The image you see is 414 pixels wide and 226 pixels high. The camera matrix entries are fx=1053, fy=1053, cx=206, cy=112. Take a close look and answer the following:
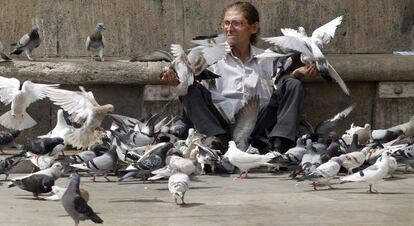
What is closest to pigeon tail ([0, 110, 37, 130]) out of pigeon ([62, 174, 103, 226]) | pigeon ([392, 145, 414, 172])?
pigeon ([392, 145, 414, 172])

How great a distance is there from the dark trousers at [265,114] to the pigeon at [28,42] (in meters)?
1.61

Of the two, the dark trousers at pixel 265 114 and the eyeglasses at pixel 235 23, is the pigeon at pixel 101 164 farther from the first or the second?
the eyeglasses at pixel 235 23

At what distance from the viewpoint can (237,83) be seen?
951cm

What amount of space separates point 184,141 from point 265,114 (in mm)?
868

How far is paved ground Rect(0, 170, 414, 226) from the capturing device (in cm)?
630

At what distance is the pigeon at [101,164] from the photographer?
8.00 m

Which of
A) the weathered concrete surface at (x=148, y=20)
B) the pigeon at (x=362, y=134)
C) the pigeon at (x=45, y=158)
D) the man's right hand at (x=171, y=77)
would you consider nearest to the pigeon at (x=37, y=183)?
the pigeon at (x=45, y=158)

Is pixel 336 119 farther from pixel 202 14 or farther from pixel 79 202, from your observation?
pixel 79 202

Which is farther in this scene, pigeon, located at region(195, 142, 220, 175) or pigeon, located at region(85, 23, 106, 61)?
pigeon, located at region(85, 23, 106, 61)

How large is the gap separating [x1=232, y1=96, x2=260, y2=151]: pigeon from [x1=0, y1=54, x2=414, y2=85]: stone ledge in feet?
3.31

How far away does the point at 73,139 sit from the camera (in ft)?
29.2

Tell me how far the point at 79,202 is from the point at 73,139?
3080 mm

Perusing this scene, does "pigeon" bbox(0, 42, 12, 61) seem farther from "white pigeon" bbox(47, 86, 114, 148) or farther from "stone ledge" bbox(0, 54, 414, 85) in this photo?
"white pigeon" bbox(47, 86, 114, 148)

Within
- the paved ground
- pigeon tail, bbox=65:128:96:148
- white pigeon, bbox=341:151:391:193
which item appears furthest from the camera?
pigeon tail, bbox=65:128:96:148
